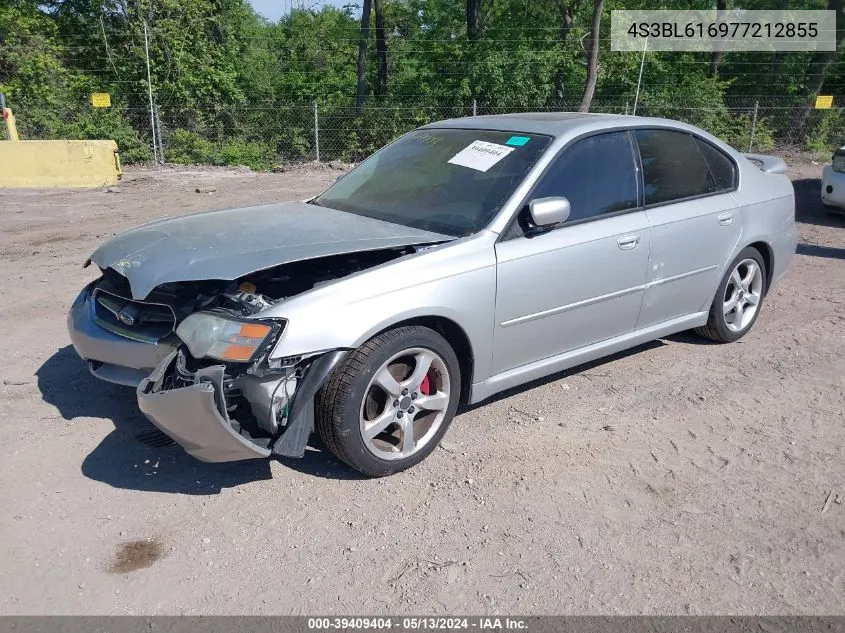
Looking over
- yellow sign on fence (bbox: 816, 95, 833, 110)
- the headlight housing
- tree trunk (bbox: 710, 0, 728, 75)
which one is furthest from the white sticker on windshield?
tree trunk (bbox: 710, 0, 728, 75)

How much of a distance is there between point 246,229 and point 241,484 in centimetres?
138

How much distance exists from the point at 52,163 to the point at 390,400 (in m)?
12.5

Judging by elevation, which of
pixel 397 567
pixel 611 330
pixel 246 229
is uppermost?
pixel 246 229

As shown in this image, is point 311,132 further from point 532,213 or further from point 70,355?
point 532,213

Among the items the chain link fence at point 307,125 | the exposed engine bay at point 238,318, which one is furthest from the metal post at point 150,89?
the exposed engine bay at point 238,318

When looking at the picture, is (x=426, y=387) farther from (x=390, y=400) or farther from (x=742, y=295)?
(x=742, y=295)

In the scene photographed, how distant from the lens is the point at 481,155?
4.36m

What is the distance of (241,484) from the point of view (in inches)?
139

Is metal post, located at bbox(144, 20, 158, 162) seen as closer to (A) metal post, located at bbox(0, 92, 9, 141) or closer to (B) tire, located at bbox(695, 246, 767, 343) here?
(A) metal post, located at bbox(0, 92, 9, 141)

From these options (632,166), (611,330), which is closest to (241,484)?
(611,330)

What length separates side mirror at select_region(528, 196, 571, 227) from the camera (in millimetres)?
3809

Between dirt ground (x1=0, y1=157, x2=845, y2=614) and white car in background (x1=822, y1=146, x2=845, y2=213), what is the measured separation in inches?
224

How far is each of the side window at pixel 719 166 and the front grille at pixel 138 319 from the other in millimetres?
3694

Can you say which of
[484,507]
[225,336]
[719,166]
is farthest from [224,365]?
[719,166]
